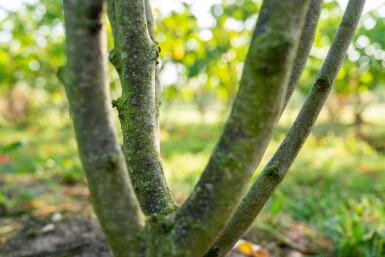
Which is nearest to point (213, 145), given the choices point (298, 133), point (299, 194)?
point (299, 194)

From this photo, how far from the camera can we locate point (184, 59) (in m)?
4.27

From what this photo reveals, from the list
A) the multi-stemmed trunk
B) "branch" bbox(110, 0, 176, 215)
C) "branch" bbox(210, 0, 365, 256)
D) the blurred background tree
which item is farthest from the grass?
the multi-stemmed trunk

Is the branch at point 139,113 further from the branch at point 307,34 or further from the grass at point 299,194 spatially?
the grass at point 299,194

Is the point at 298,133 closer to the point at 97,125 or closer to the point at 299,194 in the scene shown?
the point at 97,125

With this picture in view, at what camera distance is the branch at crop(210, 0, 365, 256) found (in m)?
1.10

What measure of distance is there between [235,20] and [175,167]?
6.67ft

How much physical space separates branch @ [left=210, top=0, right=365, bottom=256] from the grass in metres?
1.14

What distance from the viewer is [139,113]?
1.12 metres

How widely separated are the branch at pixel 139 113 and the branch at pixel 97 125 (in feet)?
0.82

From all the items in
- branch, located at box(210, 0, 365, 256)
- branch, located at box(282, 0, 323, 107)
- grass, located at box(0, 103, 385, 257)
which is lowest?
grass, located at box(0, 103, 385, 257)

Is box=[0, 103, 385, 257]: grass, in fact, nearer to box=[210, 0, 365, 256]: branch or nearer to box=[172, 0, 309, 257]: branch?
box=[210, 0, 365, 256]: branch

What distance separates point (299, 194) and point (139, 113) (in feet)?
10.7

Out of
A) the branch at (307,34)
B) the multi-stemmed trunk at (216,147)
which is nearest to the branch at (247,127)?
the multi-stemmed trunk at (216,147)

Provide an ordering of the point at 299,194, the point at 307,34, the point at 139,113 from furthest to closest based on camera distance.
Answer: the point at 299,194 → the point at 139,113 → the point at 307,34
